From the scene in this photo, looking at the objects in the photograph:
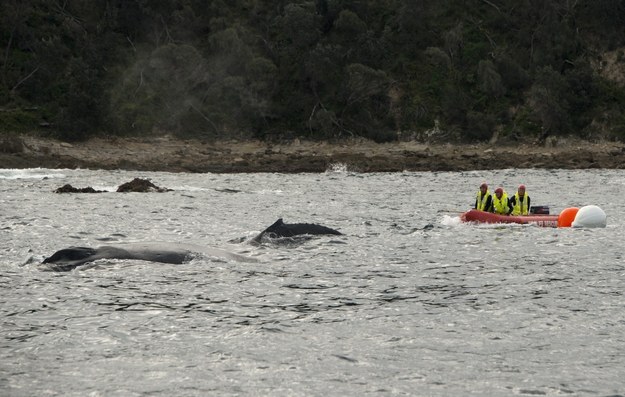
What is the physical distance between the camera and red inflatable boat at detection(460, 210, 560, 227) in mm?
27547

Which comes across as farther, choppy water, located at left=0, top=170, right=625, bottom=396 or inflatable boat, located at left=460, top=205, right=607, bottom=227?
inflatable boat, located at left=460, top=205, right=607, bottom=227

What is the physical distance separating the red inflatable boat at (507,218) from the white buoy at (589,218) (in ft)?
2.83

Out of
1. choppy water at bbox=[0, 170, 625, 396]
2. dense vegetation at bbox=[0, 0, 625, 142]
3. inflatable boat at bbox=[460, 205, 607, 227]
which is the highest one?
dense vegetation at bbox=[0, 0, 625, 142]

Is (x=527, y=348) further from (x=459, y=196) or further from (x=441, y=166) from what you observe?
(x=441, y=166)

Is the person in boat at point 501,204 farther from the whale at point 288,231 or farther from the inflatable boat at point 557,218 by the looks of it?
the whale at point 288,231

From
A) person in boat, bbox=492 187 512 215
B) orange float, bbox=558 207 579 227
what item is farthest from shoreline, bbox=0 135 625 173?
orange float, bbox=558 207 579 227

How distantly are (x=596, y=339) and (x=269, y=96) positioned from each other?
64.0m

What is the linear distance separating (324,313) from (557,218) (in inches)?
586

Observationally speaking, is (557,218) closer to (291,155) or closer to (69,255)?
(69,255)

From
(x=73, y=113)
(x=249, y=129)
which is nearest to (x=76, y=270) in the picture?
(x=73, y=113)

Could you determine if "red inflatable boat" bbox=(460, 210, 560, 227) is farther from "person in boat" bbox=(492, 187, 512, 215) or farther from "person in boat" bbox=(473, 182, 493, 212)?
"person in boat" bbox=(473, 182, 493, 212)

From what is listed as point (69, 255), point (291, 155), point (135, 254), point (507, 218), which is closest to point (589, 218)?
point (507, 218)

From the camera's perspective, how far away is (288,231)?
23516 millimetres

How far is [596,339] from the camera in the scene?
12.9 metres
